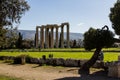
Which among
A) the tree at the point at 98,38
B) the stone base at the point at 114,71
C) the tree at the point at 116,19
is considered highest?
the tree at the point at 116,19

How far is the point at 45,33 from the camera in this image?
479ft

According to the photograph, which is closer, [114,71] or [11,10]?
[114,71]

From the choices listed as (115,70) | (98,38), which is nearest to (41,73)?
(98,38)

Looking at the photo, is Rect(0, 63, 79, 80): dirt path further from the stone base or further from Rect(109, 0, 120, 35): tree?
Rect(109, 0, 120, 35): tree

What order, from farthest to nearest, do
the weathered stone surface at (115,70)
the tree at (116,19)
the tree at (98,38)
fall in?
the tree at (116,19)
the tree at (98,38)
the weathered stone surface at (115,70)

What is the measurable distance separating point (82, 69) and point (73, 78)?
526 cm

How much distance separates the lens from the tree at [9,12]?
3009 cm

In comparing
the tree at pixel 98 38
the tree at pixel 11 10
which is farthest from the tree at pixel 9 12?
the tree at pixel 98 38

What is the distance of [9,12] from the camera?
3108 centimetres

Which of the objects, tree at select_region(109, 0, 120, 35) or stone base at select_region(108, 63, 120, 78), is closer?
stone base at select_region(108, 63, 120, 78)

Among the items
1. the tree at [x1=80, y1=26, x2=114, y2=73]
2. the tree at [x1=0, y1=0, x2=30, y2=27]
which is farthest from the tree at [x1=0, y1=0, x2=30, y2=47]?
the tree at [x1=80, y1=26, x2=114, y2=73]

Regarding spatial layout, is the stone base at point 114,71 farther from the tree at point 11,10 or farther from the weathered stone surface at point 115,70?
the tree at point 11,10

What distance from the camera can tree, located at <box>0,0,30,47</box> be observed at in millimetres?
30094

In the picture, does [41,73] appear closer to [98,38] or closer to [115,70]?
[98,38]
